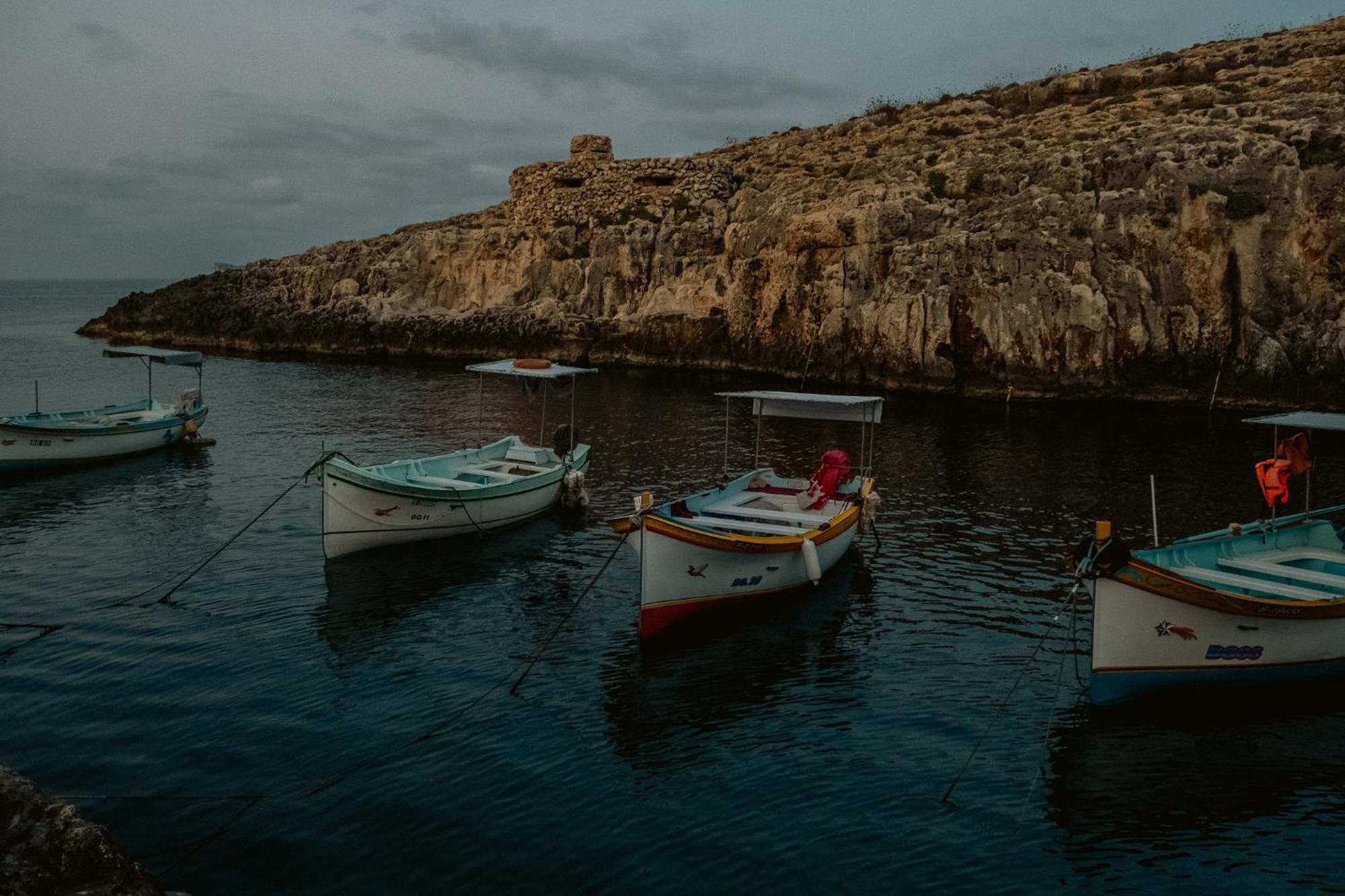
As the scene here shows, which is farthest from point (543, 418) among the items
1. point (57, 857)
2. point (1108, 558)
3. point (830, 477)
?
point (57, 857)

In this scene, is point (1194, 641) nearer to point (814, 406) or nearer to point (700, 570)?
point (700, 570)

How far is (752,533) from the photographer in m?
23.7

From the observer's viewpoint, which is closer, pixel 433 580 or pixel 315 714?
pixel 315 714

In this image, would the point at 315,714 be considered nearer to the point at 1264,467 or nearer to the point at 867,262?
the point at 1264,467

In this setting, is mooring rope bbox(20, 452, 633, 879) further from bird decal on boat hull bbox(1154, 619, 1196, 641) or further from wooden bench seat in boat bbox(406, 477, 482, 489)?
bird decal on boat hull bbox(1154, 619, 1196, 641)

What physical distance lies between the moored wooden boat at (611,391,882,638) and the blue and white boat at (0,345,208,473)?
25.9 metres

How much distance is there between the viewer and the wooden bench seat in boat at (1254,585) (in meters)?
18.2

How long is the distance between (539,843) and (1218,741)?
35.9 ft

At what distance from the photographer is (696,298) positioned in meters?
76.5

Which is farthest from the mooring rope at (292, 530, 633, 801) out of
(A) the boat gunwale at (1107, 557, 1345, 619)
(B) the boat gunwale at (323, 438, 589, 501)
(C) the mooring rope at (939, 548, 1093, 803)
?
(A) the boat gunwale at (1107, 557, 1345, 619)

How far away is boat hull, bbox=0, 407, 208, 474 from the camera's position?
35719 millimetres

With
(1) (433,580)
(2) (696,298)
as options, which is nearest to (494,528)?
(1) (433,580)

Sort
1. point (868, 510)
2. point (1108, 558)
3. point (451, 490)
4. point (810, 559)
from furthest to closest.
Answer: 1. point (451, 490)
2. point (868, 510)
3. point (810, 559)
4. point (1108, 558)

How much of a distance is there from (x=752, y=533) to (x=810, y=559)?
1.98 m
